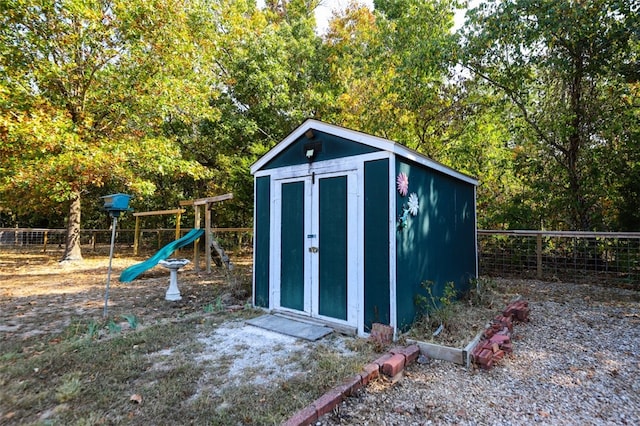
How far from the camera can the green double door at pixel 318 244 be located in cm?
366

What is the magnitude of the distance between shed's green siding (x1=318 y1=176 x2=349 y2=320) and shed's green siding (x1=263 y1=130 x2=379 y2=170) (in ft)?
0.92

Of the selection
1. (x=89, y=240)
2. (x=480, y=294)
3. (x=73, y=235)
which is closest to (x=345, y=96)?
(x=480, y=294)

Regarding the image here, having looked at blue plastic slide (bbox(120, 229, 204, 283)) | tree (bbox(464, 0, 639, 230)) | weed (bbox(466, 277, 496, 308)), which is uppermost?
tree (bbox(464, 0, 639, 230))

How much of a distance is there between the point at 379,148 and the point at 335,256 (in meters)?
1.25

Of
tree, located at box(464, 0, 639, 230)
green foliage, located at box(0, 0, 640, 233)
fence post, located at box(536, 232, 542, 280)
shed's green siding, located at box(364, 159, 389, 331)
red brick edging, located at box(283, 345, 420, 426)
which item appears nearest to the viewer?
red brick edging, located at box(283, 345, 420, 426)

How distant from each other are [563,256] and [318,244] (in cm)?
580

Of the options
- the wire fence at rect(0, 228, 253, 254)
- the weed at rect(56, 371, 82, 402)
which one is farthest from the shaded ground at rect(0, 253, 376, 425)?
the wire fence at rect(0, 228, 253, 254)

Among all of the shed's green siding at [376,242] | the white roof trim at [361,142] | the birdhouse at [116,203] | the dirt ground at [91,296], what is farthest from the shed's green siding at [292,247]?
the birdhouse at [116,203]

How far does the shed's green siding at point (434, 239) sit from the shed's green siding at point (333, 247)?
2.00ft

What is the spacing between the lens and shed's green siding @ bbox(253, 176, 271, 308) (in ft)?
14.8

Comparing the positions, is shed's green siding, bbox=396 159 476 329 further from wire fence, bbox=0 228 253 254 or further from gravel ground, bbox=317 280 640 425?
wire fence, bbox=0 228 253 254

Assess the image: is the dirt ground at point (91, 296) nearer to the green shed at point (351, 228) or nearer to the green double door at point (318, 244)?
the green shed at point (351, 228)

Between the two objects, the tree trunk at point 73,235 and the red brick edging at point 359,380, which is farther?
the tree trunk at point 73,235

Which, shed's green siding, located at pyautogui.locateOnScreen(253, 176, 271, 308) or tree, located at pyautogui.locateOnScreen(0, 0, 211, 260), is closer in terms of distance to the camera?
shed's green siding, located at pyautogui.locateOnScreen(253, 176, 271, 308)
